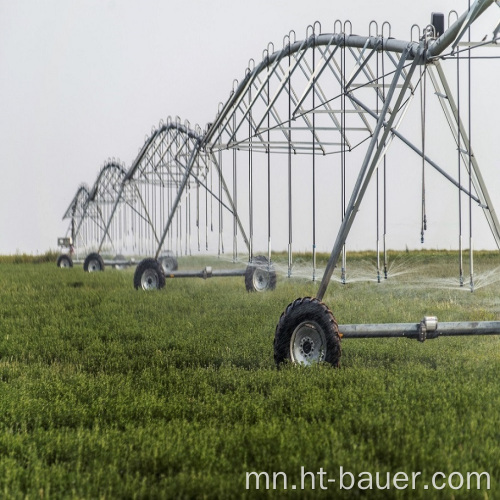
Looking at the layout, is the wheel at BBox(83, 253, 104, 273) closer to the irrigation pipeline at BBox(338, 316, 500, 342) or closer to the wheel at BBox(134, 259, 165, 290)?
the wheel at BBox(134, 259, 165, 290)

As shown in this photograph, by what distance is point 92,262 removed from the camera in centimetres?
3822

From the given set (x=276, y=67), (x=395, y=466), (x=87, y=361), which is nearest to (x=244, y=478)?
(x=395, y=466)

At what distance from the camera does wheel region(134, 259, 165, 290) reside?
2366 cm

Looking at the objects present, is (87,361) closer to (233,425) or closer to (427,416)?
(233,425)

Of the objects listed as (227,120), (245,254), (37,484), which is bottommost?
(37,484)

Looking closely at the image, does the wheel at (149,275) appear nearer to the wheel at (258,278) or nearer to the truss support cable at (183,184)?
the truss support cable at (183,184)

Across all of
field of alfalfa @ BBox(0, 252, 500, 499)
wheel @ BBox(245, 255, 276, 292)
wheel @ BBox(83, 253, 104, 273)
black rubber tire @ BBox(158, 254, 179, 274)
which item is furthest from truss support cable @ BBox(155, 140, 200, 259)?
wheel @ BBox(83, 253, 104, 273)

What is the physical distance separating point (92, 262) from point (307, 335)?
95.8 feet

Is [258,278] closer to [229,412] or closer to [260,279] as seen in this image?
[260,279]

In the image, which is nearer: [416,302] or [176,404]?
[176,404]

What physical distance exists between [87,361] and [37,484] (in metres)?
5.98

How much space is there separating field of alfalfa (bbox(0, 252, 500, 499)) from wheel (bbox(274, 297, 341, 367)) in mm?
304

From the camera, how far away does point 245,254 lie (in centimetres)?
2320

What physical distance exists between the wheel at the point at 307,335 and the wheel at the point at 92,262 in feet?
93.2
